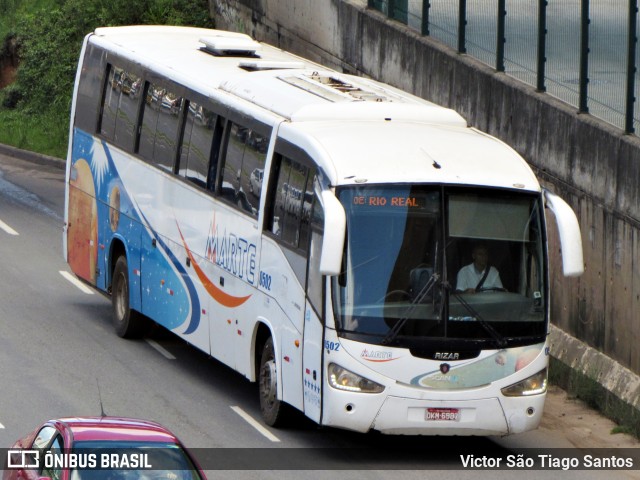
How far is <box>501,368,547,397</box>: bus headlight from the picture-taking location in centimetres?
1420

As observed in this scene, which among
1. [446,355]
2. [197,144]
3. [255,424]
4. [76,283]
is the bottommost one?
[76,283]

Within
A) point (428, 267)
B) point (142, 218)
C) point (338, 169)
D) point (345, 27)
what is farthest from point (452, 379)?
point (345, 27)

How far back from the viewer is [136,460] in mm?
10367

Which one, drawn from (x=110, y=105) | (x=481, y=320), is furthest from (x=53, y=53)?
(x=481, y=320)

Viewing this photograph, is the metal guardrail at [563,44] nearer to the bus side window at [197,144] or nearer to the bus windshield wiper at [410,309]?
the bus windshield wiper at [410,309]

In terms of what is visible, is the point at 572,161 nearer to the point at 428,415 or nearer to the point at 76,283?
the point at 428,415

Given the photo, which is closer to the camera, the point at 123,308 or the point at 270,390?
the point at 270,390

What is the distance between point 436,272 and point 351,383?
1301 millimetres

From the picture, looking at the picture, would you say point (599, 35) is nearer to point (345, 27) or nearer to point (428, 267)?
point (428, 267)

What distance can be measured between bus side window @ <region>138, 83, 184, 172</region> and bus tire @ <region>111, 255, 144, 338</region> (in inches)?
66.1

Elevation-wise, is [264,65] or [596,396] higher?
[264,65]

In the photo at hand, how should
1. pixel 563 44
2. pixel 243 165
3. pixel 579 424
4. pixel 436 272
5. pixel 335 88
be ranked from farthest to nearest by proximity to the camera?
pixel 563 44 < pixel 335 88 < pixel 579 424 < pixel 243 165 < pixel 436 272

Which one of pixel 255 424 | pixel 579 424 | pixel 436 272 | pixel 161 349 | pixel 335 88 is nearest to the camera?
pixel 436 272

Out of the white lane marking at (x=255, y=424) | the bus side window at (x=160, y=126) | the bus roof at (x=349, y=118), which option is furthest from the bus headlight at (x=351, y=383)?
the bus side window at (x=160, y=126)
